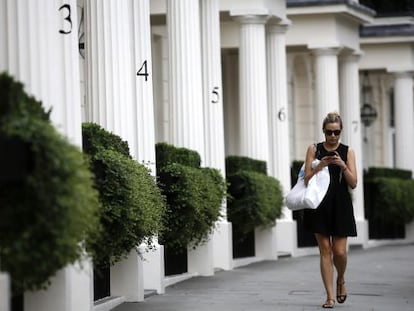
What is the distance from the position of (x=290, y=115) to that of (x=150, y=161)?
57.5ft

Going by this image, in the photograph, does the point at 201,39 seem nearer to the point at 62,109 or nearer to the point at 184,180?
the point at 184,180

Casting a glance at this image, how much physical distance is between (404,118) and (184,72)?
16.6 metres

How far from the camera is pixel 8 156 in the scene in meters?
7.76

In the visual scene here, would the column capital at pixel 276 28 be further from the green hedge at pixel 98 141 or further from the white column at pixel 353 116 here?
the green hedge at pixel 98 141

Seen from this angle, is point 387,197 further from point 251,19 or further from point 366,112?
point 251,19

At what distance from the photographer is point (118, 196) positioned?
39.6 ft

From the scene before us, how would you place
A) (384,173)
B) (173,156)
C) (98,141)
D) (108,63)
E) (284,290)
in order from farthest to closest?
(384,173)
(173,156)
(284,290)
(108,63)
(98,141)

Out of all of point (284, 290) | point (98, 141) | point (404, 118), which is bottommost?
point (284, 290)

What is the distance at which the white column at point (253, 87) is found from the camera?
23.5 m

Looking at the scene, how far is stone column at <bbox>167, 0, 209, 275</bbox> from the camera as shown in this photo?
60.7ft

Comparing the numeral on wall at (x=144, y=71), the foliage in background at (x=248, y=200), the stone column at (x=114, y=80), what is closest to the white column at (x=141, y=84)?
the numeral on wall at (x=144, y=71)

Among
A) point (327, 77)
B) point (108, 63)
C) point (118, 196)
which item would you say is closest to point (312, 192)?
point (118, 196)

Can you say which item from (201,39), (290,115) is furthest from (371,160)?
(201,39)

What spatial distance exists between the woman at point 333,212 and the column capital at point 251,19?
1059cm
